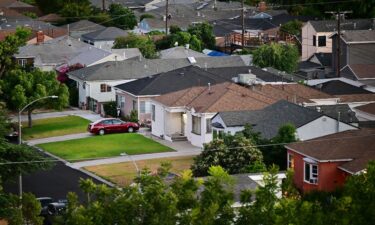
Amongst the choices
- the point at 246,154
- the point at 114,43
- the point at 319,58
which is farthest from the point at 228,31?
the point at 246,154

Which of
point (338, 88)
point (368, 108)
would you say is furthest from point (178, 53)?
point (368, 108)

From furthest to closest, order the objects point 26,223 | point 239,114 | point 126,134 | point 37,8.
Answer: point 37,8, point 126,134, point 239,114, point 26,223

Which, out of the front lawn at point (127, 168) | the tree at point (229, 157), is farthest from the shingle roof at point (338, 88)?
the tree at point (229, 157)

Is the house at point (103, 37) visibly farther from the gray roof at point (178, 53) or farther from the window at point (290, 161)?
the window at point (290, 161)

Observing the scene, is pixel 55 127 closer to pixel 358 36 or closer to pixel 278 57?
pixel 278 57

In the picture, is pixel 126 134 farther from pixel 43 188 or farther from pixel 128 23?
pixel 128 23

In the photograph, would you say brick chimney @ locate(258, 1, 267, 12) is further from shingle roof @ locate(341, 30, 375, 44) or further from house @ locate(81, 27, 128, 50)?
shingle roof @ locate(341, 30, 375, 44)
